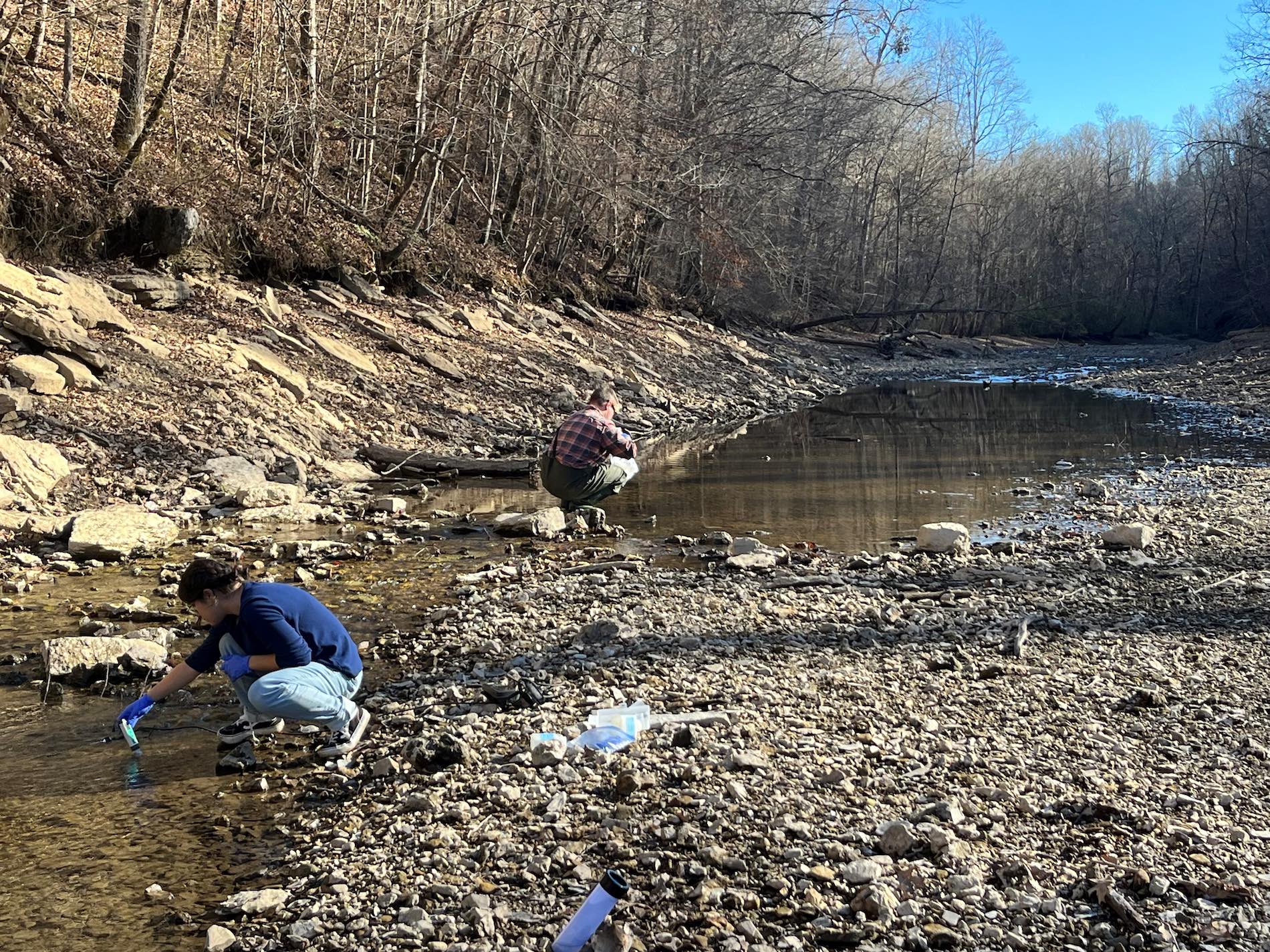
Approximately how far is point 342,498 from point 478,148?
12.6m

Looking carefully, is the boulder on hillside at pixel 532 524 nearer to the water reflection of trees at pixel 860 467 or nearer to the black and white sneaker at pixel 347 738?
the water reflection of trees at pixel 860 467

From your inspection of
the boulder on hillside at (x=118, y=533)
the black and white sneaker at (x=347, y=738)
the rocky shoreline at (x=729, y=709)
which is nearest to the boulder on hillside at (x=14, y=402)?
the rocky shoreline at (x=729, y=709)

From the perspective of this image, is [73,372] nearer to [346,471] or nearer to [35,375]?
[35,375]

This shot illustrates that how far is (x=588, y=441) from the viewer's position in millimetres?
10391

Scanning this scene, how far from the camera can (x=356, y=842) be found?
Result: 4004mm

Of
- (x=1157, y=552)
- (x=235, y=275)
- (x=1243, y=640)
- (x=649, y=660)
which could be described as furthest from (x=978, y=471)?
(x=235, y=275)

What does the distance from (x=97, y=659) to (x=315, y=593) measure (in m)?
1.95

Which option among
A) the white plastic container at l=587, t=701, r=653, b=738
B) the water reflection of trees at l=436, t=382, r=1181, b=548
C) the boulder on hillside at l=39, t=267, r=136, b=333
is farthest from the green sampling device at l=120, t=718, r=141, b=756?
the boulder on hillside at l=39, t=267, r=136, b=333

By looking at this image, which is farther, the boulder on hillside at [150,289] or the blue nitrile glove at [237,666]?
the boulder on hillside at [150,289]

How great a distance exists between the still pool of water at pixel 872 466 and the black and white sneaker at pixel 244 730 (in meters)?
5.51

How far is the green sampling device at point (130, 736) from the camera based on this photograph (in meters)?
4.74

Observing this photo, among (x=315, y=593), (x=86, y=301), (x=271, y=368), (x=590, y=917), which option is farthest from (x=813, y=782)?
(x=86, y=301)

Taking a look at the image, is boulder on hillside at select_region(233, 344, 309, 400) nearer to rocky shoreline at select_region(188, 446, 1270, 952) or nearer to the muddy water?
the muddy water

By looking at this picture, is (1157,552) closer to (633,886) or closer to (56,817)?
(633,886)
